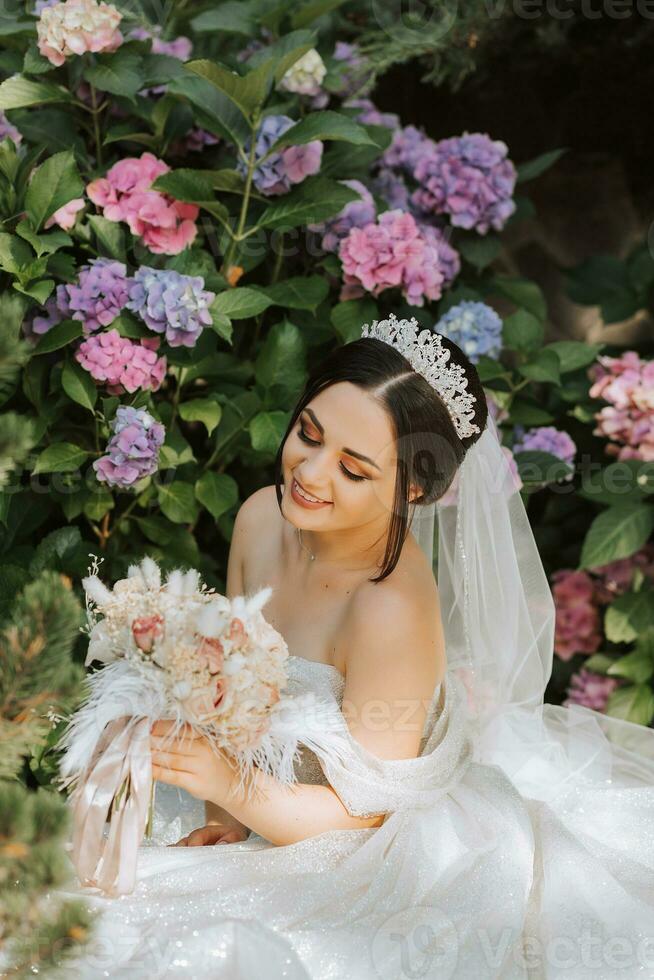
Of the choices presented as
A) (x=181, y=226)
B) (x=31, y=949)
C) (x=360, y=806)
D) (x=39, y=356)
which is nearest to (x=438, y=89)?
(x=181, y=226)

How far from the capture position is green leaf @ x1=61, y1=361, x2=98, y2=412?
2.56 metres

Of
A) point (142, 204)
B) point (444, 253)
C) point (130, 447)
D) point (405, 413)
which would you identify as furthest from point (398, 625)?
point (444, 253)

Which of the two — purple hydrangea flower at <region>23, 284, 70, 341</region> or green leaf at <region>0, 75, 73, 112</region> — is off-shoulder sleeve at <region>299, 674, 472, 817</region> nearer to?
purple hydrangea flower at <region>23, 284, 70, 341</region>

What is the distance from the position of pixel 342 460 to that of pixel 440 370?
24 cm

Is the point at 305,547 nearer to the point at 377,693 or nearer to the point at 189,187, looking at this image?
the point at 377,693

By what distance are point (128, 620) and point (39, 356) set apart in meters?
1.14

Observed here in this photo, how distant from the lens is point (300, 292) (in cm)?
290

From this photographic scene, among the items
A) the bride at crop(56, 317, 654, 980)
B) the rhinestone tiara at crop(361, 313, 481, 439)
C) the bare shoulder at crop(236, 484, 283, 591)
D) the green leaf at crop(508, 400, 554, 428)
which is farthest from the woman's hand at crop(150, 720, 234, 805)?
the green leaf at crop(508, 400, 554, 428)

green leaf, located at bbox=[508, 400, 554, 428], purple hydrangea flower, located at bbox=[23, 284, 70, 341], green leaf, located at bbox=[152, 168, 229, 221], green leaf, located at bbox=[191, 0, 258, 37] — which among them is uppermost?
green leaf, located at bbox=[191, 0, 258, 37]

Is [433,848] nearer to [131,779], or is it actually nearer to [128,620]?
[131,779]

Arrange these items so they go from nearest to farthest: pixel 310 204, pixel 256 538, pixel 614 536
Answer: pixel 256 538 → pixel 310 204 → pixel 614 536

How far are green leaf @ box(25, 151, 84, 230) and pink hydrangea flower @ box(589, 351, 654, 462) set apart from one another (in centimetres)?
159

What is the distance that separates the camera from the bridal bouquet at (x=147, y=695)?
1.64 m

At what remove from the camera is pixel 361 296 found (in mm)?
2971
